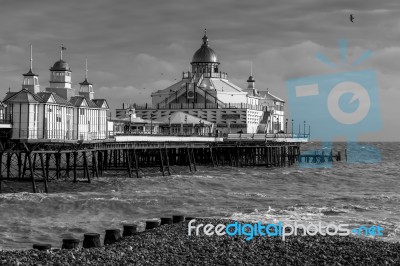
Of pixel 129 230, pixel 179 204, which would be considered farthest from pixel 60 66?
pixel 129 230

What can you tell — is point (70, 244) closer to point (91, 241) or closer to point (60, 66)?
point (91, 241)

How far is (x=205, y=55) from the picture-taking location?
111625mm

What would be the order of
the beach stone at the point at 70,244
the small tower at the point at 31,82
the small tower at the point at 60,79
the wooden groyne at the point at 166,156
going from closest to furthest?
the beach stone at the point at 70,244
the small tower at the point at 31,82
the small tower at the point at 60,79
the wooden groyne at the point at 166,156

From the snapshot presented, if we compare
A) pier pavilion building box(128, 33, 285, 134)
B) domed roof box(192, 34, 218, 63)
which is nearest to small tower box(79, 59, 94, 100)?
pier pavilion building box(128, 33, 285, 134)

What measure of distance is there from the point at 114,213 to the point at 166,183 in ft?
57.0

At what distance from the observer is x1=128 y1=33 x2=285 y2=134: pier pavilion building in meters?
97.4

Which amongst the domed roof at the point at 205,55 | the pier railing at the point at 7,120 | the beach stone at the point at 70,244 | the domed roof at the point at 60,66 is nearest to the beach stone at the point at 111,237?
the beach stone at the point at 70,244

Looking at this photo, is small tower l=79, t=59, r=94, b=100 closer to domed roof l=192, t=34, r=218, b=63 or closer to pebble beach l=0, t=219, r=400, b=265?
pebble beach l=0, t=219, r=400, b=265

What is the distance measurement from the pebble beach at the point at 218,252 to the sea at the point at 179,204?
171 inches

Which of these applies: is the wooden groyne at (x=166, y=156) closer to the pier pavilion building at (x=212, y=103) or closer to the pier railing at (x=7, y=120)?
the pier railing at (x=7, y=120)

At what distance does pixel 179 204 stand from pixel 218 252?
670 inches

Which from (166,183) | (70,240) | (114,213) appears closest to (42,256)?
(70,240)

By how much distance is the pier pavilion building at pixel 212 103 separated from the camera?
97375mm

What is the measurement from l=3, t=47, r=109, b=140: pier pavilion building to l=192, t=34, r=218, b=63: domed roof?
5867cm
